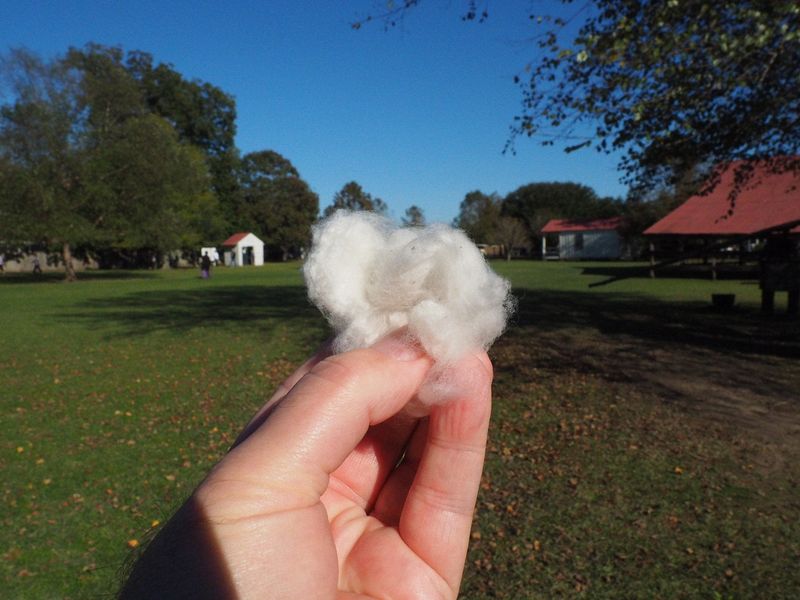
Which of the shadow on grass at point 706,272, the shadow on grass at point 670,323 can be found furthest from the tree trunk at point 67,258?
the shadow on grass at point 706,272

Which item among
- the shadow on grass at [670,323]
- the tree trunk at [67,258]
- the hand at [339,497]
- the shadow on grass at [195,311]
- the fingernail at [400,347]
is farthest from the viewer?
the tree trunk at [67,258]

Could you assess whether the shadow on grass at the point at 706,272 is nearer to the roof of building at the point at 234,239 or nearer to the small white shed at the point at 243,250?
the small white shed at the point at 243,250

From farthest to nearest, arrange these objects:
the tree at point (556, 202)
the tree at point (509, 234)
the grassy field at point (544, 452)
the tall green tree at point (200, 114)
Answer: the tree at point (556, 202)
the tall green tree at point (200, 114)
the tree at point (509, 234)
the grassy field at point (544, 452)

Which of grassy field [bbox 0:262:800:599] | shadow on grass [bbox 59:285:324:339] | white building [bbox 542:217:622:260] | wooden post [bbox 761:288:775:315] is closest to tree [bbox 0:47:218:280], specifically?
shadow on grass [bbox 59:285:324:339]

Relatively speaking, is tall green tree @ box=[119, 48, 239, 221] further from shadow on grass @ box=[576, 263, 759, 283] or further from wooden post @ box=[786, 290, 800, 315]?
wooden post @ box=[786, 290, 800, 315]

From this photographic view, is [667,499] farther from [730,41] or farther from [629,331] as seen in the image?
[629,331]

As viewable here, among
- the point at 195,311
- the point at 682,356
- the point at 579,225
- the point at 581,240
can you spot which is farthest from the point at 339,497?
the point at 579,225
